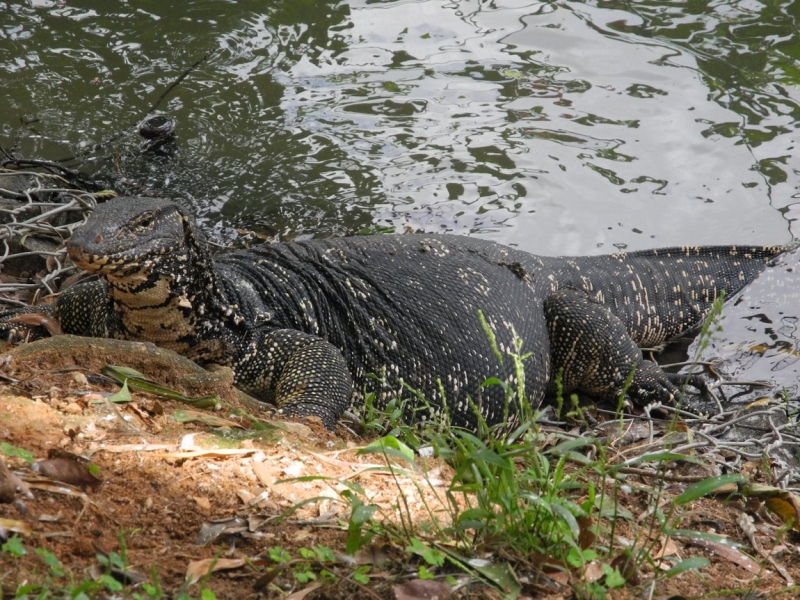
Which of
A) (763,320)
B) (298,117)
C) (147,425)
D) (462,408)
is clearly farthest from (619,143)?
(147,425)

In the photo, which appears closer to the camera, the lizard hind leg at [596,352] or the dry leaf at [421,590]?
the dry leaf at [421,590]

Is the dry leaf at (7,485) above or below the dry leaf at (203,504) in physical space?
above

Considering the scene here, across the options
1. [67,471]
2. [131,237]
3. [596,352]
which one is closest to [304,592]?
[67,471]

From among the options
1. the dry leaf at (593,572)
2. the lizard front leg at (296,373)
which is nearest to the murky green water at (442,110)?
the lizard front leg at (296,373)

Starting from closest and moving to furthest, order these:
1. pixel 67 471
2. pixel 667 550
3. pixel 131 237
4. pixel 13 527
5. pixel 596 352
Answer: pixel 13 527
pixel 67 471
pixel 667 550
pixel 131 237
pixel 596 352

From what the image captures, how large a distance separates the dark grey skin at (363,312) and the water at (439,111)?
1.98 metres

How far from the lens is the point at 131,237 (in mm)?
4641

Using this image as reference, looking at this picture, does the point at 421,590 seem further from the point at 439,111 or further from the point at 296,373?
the point at 439,111

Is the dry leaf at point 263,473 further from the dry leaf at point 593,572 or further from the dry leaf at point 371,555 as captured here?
the dry leaf at point 593,572

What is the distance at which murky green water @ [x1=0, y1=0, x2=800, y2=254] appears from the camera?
868cm

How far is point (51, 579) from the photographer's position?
2.39 meters

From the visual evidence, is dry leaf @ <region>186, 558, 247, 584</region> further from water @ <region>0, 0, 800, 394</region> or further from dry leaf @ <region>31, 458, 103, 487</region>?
water @ <region>0, 0, 800, 394</region>

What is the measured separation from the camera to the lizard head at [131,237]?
4.42m

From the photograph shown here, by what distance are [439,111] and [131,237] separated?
233 inches
